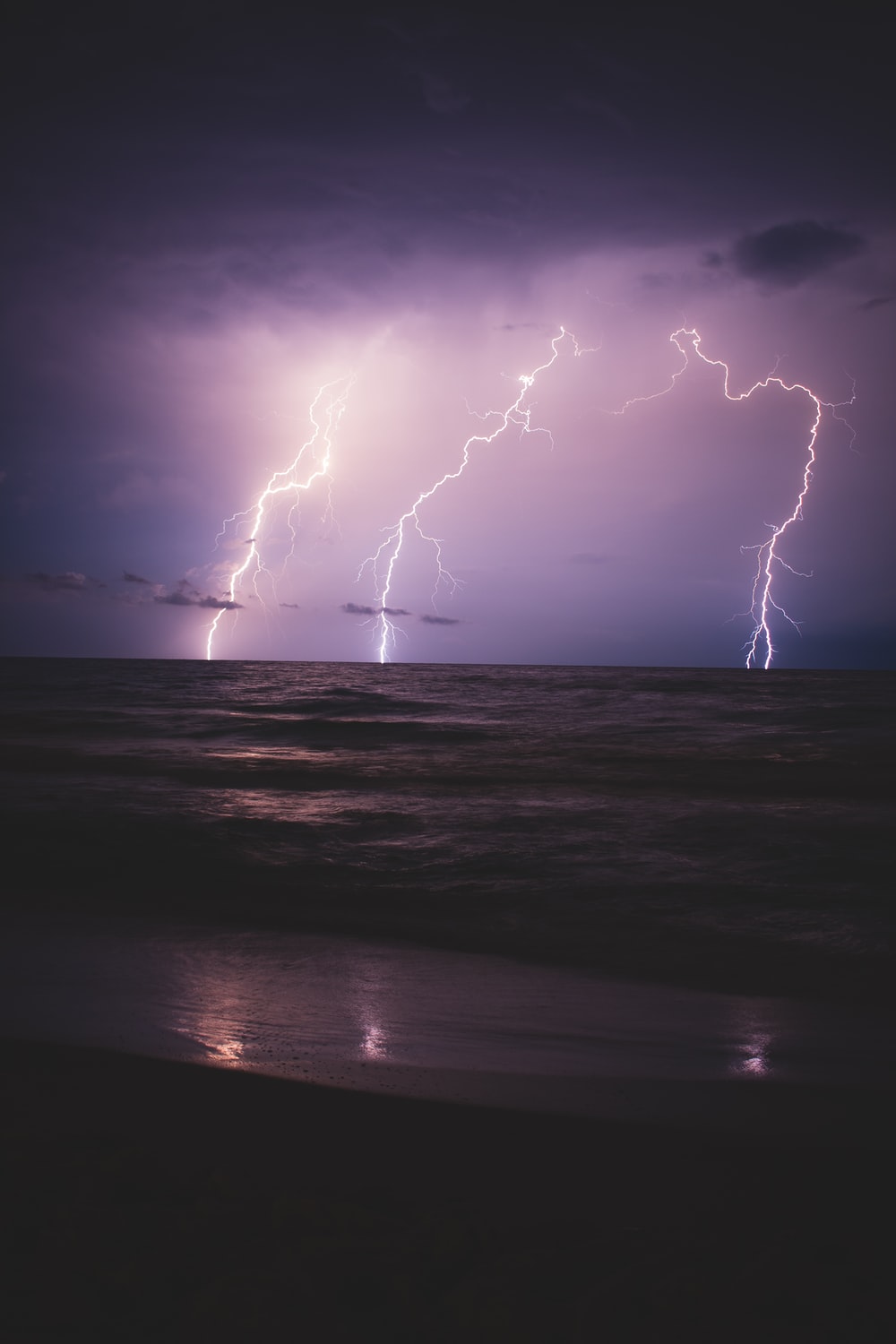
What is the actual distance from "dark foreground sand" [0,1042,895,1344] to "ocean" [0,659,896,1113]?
495mm

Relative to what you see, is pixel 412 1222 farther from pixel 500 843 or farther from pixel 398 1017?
pixel 500 843

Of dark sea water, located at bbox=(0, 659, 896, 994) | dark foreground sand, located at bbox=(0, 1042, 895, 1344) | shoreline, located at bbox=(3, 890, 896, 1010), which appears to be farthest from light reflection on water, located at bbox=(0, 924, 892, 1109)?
dark sea water, located at bbox=(0, 659, 896, 994)

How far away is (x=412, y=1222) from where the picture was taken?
68.1 inches

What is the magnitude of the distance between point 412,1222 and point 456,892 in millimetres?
3819

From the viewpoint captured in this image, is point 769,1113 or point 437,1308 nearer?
point 437,1308

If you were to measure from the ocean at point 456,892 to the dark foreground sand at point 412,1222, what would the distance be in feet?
1.62

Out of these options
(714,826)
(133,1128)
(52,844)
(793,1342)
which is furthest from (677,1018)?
(52,844)

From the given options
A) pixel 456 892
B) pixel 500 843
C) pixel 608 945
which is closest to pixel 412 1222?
pixel 608 945

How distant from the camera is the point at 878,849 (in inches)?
274

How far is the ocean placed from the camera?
10.9 ft

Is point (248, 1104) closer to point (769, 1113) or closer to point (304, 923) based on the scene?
point (769, 1113)

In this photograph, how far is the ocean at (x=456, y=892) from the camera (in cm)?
332

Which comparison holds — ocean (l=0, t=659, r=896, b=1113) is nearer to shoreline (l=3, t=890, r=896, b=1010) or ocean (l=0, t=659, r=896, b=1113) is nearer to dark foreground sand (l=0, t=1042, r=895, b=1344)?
shoreline (l=3, t=890, r=896, b=1010)

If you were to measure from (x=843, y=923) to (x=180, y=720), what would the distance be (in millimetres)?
20102
